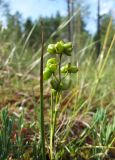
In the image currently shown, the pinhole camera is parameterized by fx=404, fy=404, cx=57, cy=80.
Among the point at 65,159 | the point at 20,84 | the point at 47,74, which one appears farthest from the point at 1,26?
the point at 47,74

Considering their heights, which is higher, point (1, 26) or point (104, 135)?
point (1, 26)

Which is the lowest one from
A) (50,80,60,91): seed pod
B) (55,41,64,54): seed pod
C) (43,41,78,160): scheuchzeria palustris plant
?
(50,80,60,91): seed pod

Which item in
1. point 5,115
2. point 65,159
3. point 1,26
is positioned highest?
point 1,26

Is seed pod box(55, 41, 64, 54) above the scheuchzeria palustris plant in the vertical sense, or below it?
above

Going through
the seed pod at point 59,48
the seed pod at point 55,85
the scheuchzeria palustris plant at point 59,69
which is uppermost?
the seed pod at point 59,48

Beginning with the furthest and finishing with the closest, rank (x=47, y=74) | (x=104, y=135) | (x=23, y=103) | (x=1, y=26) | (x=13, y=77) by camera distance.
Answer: (x=1, y=26), (x=13, y=77), (x=23, y=103), (x=104, y=135), (x=47, y=74)

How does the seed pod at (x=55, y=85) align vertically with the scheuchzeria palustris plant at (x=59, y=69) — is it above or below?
below

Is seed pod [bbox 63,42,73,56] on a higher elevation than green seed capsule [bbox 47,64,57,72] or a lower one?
higher

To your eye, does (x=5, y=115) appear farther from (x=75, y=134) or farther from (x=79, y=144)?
(x=75, y=134)

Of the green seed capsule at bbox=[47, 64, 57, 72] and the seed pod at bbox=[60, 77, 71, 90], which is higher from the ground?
the green seed capsule at bbox=[47, 64, 57, 72]

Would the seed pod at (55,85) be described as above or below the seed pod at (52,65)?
below

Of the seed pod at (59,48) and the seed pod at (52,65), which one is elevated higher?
the seed pod at (59,48)
